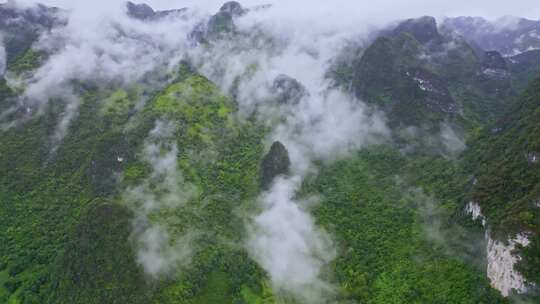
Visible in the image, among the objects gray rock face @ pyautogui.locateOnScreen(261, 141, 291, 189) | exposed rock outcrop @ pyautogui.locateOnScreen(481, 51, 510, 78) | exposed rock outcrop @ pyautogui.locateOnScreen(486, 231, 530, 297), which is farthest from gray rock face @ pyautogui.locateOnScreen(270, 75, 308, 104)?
exposed rock outcrop @ pyautogui.locateOnScreen(486, 231, 530, 297)

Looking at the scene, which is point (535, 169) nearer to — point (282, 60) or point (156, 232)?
point (156, 232)

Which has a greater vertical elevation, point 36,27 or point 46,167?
point 36,27

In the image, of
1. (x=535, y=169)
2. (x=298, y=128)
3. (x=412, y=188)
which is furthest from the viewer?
(x=298, y=128)

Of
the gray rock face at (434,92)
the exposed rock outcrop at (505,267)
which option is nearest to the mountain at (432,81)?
the gray rock face at (434,92)

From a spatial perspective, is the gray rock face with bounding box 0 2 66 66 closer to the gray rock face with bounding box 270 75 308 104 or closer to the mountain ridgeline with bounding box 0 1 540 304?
the mountain ridgeline with bounding box 0 1 540 304

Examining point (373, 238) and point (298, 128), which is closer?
point (373, 238)

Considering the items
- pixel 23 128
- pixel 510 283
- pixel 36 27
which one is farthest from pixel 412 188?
pixel 36 27
